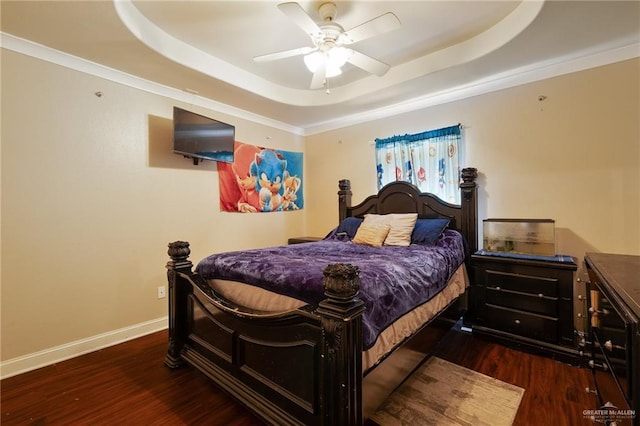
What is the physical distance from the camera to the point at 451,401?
1821mm

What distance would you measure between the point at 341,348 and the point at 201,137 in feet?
8.93

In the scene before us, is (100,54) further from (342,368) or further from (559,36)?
(559,36)

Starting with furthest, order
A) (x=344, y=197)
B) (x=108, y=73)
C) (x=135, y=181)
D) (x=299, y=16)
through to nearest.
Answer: (x=344, y=197) → (x=135, y=181) → (x=108, y=73) → (x=299, y=16)

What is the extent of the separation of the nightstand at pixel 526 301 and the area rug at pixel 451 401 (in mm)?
636

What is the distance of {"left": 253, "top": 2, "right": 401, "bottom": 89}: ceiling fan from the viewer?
5.92ft

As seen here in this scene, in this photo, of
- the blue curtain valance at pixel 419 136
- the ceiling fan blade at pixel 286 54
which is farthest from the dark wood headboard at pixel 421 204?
the ceiling fan blade at pixel 286 54

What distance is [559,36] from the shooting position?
227 cm

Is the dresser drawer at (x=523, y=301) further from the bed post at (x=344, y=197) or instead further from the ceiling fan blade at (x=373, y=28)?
the ceiling fan blade at (x=373, y=28)

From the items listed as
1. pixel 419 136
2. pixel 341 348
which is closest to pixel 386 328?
pixel 341 348

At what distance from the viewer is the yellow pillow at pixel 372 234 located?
2953 millimetres

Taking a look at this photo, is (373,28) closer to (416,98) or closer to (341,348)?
(416,98)

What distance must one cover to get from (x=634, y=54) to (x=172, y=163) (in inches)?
170

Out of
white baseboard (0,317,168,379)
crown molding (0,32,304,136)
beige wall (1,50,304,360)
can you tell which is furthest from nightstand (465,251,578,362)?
crown molding (0,32,304,136)

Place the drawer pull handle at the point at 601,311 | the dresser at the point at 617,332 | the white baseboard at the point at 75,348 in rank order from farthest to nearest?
1. the white baseboard at the point at 75,348
2. the drawer pull handle at the point at 601,311
3. the dresser at the point at 617,332
